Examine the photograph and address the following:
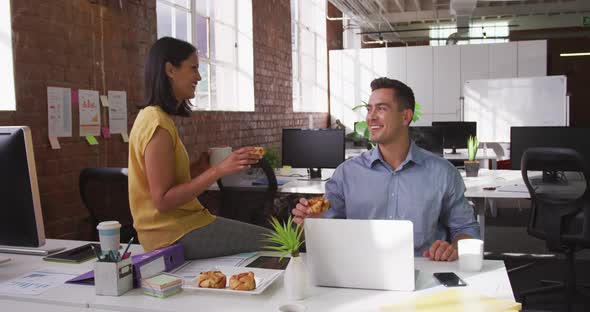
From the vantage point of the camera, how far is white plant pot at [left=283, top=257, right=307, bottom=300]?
62.2 inches

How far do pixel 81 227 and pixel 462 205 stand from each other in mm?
2661

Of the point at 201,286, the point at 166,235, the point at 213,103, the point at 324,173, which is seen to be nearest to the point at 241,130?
the point at 213,103

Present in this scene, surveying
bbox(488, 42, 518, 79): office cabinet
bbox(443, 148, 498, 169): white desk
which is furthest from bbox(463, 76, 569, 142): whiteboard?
bbox(443, 148, 498, 169): white desk

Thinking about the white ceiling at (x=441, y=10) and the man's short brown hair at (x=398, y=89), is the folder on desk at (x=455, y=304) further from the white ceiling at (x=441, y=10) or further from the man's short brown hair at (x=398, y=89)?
the white ceiling at (x=441, y=10)

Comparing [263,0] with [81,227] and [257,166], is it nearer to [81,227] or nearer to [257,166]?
[257,166]

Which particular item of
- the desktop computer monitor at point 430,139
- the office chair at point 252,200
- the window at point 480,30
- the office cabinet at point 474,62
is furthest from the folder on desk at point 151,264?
the window at point 480,30

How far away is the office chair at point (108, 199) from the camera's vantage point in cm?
325

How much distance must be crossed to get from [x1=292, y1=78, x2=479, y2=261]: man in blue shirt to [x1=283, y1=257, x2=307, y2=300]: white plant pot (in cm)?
81

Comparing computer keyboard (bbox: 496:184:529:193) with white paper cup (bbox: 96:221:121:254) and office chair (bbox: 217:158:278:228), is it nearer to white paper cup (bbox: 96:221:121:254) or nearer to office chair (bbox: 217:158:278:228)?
office chair (bbox: 217:158:278:228)

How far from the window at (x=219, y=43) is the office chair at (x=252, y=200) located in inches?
70.5

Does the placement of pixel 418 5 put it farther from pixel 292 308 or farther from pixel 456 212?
pixel 292 308

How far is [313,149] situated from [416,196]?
2.59 meters

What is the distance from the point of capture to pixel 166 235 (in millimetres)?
2143

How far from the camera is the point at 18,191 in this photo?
5.90ft
